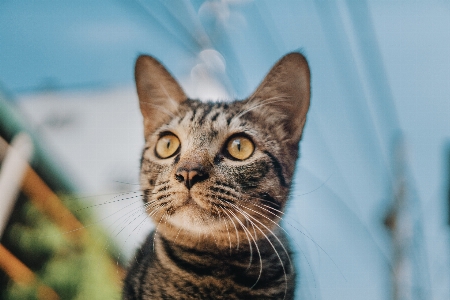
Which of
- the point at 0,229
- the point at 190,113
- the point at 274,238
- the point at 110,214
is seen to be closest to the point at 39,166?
the point at 0,229

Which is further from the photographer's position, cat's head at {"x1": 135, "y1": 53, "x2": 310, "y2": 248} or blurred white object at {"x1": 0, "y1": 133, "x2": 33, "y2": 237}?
blurred white object at {"x1": 0, "y1": 133, "x2": 33, "y2": 237}

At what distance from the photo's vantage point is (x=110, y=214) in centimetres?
63

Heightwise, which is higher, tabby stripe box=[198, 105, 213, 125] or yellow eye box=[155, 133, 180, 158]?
tabby stripe box=[198, 105, 213, 125]

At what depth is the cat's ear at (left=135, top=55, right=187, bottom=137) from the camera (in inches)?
25.5

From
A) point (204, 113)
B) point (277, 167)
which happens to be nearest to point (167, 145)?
point (204, 113)

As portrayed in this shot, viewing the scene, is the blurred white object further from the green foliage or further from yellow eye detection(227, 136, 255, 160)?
yellow eye detection(227, 136, 255, 160)

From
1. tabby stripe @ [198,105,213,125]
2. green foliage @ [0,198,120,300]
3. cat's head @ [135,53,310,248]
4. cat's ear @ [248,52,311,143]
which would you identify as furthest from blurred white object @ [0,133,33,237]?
cat's ear @ [248,52,311,143]

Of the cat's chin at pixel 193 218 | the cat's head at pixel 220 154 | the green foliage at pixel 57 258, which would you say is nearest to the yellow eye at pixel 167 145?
the cat's head at pixel 220 154

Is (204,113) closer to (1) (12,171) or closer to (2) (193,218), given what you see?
(2) (193,218)

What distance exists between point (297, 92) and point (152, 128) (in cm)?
28

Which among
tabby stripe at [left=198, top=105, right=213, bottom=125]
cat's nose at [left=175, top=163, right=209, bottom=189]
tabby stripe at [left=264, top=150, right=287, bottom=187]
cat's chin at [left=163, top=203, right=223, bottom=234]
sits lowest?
cat's chin at [left=163, top=203, right=223, bottom=234]

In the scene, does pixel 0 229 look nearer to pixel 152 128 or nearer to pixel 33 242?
pixel 33 242

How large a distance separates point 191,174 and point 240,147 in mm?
113

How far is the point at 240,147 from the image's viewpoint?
23.5 inches
